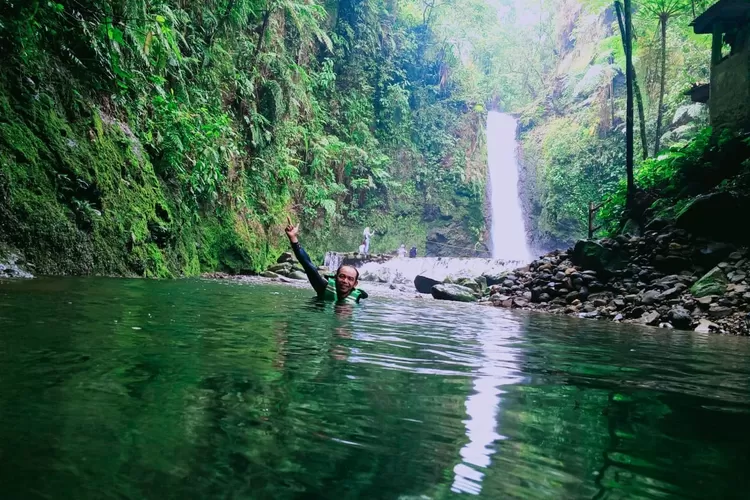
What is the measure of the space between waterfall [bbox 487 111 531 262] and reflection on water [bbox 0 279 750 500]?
27.9 meters

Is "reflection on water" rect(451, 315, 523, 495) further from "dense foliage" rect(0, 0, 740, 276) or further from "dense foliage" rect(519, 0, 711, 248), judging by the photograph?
"dense foliage" rect(519, 0, 711, 248)

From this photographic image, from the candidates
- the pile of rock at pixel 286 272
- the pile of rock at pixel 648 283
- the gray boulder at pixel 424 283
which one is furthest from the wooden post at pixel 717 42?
the pile of rock at pixel 286 272

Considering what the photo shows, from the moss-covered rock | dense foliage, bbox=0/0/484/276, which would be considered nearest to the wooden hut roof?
the moss-covered rock

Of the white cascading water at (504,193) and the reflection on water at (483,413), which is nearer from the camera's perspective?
the reflection on water at (483,413)

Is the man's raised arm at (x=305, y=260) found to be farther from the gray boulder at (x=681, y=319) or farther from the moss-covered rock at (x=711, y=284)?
the moss-covered rock at (x=711, y=284)

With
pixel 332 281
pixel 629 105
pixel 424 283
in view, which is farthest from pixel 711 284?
pixel 424 283

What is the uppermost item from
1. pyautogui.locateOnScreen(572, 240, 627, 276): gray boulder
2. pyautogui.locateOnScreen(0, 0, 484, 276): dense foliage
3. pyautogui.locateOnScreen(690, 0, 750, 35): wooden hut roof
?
pyautogui.locateOnScreen(690, 0, 750, 35): wooden hut roof

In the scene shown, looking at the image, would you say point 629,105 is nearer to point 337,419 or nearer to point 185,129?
point 185,129

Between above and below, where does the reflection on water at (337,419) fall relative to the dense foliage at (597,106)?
below

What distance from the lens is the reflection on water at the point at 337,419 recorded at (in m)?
0.90

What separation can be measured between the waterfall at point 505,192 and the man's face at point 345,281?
81.9 feet

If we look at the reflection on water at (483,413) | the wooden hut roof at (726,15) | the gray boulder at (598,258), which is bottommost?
the reflection on water at (483,413)

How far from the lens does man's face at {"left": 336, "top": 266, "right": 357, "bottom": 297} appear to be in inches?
225

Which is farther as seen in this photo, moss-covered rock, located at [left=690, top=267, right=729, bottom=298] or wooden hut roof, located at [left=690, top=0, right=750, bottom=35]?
wooden hut roof, located at [left=690, top=0, right=750, bottom=35]
